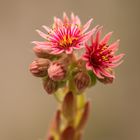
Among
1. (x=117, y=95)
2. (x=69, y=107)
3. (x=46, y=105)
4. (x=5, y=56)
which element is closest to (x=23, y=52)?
(x=5, y=56)

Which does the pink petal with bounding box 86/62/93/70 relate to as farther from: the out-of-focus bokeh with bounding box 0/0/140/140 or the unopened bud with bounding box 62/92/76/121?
the out-of-focus bokeh with bounding box 0/0/140/140

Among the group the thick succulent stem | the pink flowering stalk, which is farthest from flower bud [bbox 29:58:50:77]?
the thick succulent stem

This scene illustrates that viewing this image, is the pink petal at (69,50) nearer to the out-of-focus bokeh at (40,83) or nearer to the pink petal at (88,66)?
the pink petal at (88,66)

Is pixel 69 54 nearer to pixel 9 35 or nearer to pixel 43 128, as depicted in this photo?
pixel 43 128

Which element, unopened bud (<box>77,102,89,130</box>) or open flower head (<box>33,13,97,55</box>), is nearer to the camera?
open flower head (<box>33,13,97,55</box>)

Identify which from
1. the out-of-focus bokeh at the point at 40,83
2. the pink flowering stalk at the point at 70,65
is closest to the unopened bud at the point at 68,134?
the pink flowering stalk at the point at 70,65

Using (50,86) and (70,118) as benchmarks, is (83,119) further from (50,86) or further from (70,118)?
(50,86)
